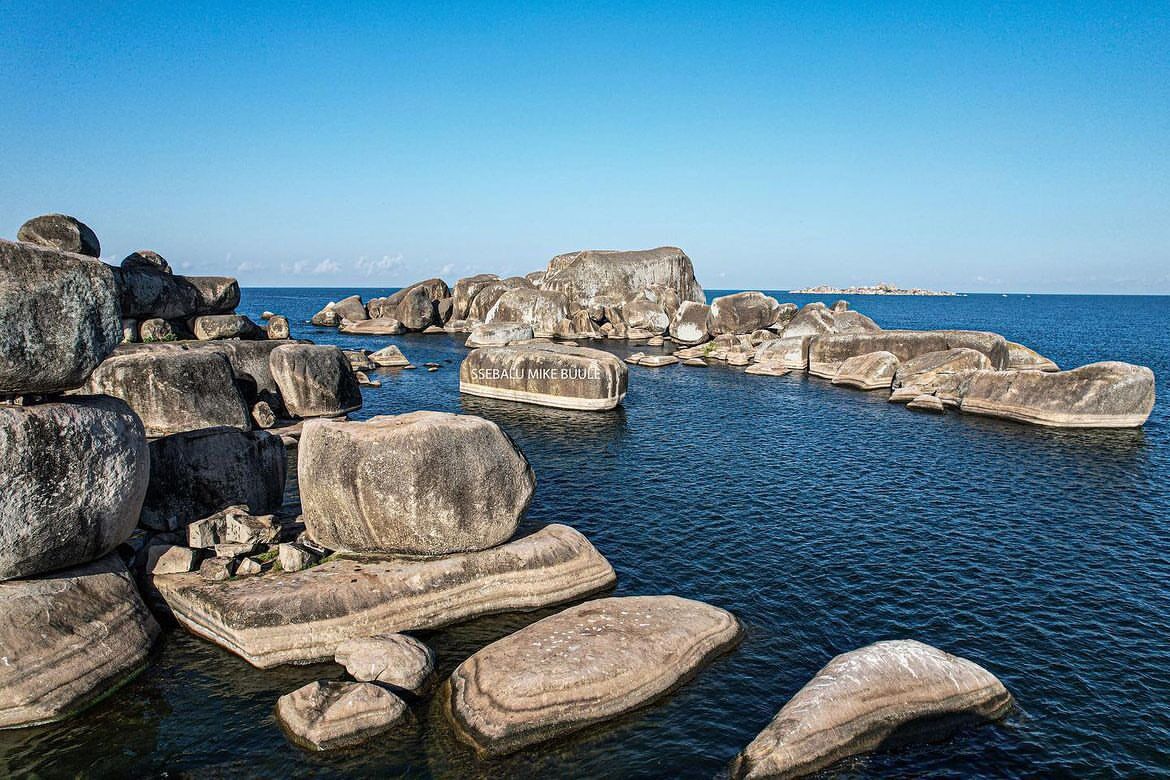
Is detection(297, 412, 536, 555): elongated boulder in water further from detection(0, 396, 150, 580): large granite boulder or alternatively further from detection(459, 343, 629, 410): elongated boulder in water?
detection(459, 343, 629, 410): elongated boulder in water

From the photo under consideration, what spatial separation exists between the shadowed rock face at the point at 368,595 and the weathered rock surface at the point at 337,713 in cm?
204

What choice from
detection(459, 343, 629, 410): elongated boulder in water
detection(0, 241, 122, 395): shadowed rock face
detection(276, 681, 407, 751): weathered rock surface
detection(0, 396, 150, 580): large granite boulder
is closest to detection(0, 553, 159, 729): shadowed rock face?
detection(0, 396, 150, 580): large granite boulder

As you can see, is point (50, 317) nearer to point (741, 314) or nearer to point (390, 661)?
point (390, 661)

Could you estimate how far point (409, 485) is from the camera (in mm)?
16891

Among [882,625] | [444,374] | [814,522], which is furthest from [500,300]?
[882,625]

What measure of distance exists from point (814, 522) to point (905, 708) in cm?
1122

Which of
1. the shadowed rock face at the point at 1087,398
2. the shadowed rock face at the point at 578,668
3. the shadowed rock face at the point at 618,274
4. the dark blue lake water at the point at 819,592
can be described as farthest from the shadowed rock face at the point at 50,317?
the shadowed rock face at the point at 618,274

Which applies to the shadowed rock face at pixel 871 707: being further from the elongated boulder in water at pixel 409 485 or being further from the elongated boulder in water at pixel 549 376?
the elongated boulder in water at pixel 549 376

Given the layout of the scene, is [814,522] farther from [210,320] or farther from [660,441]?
[210,320]

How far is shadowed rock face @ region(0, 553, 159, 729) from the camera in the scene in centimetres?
1249

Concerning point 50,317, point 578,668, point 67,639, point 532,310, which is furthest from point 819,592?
point 532,310

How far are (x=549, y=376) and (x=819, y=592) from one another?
89.3ft

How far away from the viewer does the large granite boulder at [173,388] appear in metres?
27.3

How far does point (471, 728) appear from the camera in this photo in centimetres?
1232
